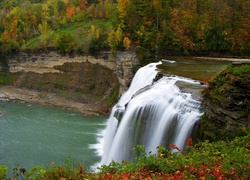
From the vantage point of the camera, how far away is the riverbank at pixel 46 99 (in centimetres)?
3516

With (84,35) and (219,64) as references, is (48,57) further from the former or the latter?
(219,64)

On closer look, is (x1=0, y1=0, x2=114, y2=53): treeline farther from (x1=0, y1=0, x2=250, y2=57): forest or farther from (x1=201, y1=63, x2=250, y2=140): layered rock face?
(x1=201, y1=63, x2=250, y2=140): layered rock face

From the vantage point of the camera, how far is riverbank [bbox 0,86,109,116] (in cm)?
3516

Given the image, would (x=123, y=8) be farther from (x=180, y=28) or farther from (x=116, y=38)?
(x=180, y=28)

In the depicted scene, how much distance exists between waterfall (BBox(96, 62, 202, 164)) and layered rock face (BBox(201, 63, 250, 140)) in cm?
93

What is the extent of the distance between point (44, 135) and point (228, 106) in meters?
Result: 19.2

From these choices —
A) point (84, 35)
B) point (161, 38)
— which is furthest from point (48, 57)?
point (161, 38)

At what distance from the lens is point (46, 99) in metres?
40.3

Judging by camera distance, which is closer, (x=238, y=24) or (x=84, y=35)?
(x=238, y=24)

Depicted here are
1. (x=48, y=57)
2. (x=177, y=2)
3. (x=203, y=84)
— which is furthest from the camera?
(x=48, y=57)

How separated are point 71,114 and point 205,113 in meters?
22.5

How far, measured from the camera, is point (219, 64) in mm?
27438

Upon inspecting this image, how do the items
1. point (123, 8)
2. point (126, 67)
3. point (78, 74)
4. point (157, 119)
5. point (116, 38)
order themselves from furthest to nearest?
1. point (78, 74)
2. point (123, 8)
3. point (116, 38)
4. point (126, 67)
5. point (157, 119)

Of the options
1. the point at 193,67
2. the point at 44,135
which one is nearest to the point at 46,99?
the point at 44,135
